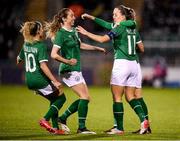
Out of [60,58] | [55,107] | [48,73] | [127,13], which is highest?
[127,13]

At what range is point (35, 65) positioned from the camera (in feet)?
37.7

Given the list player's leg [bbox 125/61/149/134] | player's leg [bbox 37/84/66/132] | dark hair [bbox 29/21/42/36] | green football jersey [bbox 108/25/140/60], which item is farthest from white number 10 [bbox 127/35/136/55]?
dark hair [bbox 29/21/42/36]

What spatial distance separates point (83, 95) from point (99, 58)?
20.0 m

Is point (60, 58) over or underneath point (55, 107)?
over

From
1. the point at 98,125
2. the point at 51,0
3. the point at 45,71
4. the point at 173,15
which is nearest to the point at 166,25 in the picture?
the point at 173,15

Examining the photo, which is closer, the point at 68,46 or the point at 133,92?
the point at 68,46

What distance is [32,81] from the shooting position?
11484 mm

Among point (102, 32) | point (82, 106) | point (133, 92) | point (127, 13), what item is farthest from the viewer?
point (102, 32)

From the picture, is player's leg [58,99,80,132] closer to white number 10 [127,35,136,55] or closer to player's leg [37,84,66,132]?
player's leg [37,84,66,132]

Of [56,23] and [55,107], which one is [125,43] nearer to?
[56,23]

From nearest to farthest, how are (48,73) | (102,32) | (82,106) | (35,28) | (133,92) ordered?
(48,73) → (35,28) → (82,106) → (133,92) → (102,32)

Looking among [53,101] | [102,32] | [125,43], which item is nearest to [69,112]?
[53,101]

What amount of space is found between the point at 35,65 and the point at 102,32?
22.1 meters

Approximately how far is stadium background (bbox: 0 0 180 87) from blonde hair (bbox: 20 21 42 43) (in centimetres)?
1875
